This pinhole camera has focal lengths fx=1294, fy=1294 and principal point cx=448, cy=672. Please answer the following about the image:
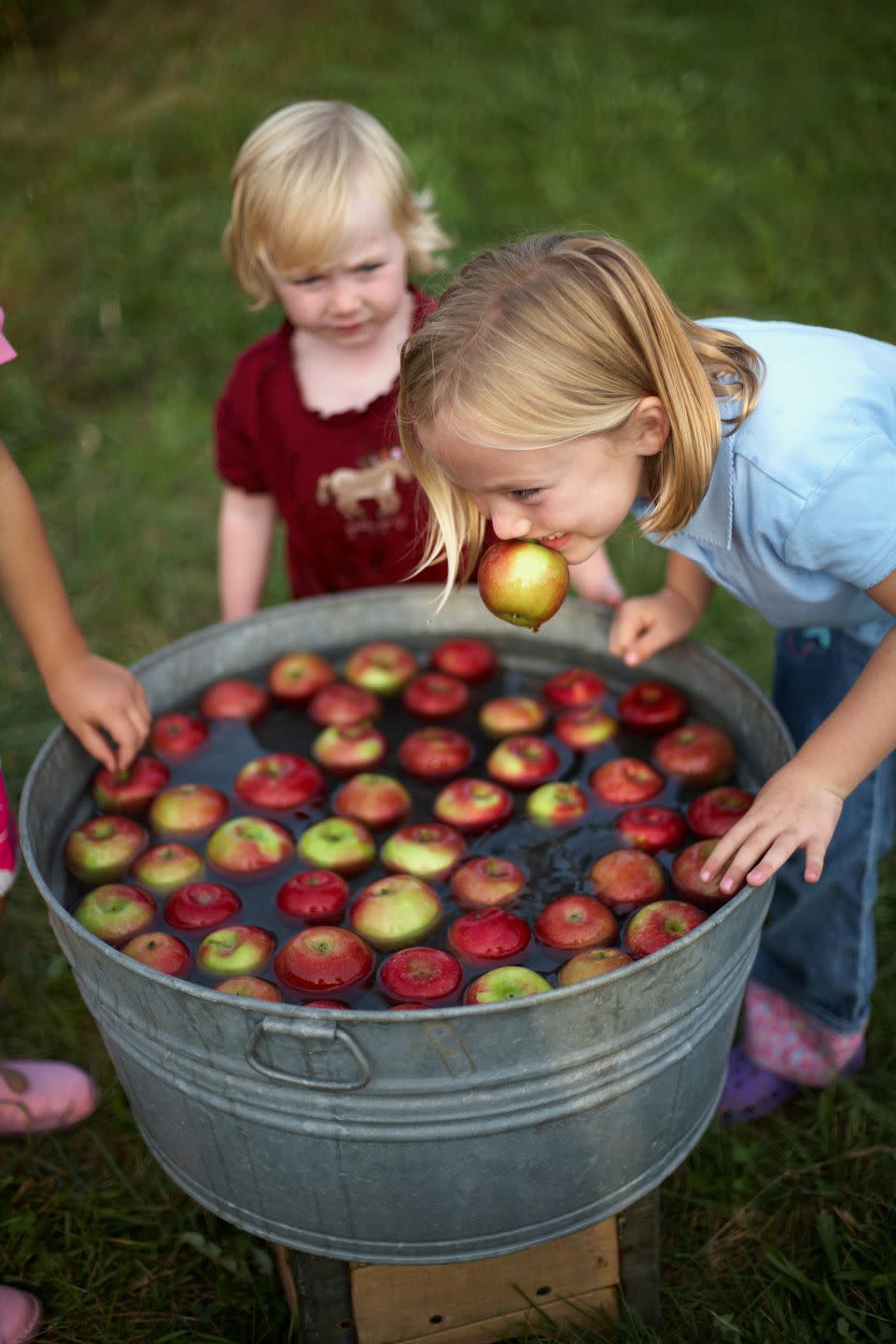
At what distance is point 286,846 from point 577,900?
0.44 metres

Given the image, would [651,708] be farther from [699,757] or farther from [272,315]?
[272,315]

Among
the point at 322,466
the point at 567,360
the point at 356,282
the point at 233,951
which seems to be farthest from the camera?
the point at 322,466

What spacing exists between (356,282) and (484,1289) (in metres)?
1.66

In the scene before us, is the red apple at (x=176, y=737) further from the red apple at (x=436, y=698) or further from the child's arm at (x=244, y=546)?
the child's arm at (x=244, y=546)

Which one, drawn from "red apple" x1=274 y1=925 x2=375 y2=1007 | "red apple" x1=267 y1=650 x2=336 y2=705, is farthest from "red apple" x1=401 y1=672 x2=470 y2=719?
"red apple" x1=274 y1=925 x2=375 y2=1007

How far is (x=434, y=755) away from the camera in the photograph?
2.03 metres

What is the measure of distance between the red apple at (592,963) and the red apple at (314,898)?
320mm

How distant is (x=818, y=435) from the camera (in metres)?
1.61

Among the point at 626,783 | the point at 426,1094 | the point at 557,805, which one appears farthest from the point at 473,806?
the point at 426,1094

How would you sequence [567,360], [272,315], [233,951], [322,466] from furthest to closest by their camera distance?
[272,315] < [322,466] < [233,951] < [567,360]

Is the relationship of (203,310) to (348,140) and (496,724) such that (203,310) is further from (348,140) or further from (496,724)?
(496,724)

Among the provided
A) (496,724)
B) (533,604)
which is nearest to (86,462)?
(496,724)

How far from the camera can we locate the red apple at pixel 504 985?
5.09 ft

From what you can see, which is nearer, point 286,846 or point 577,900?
point 577,900
